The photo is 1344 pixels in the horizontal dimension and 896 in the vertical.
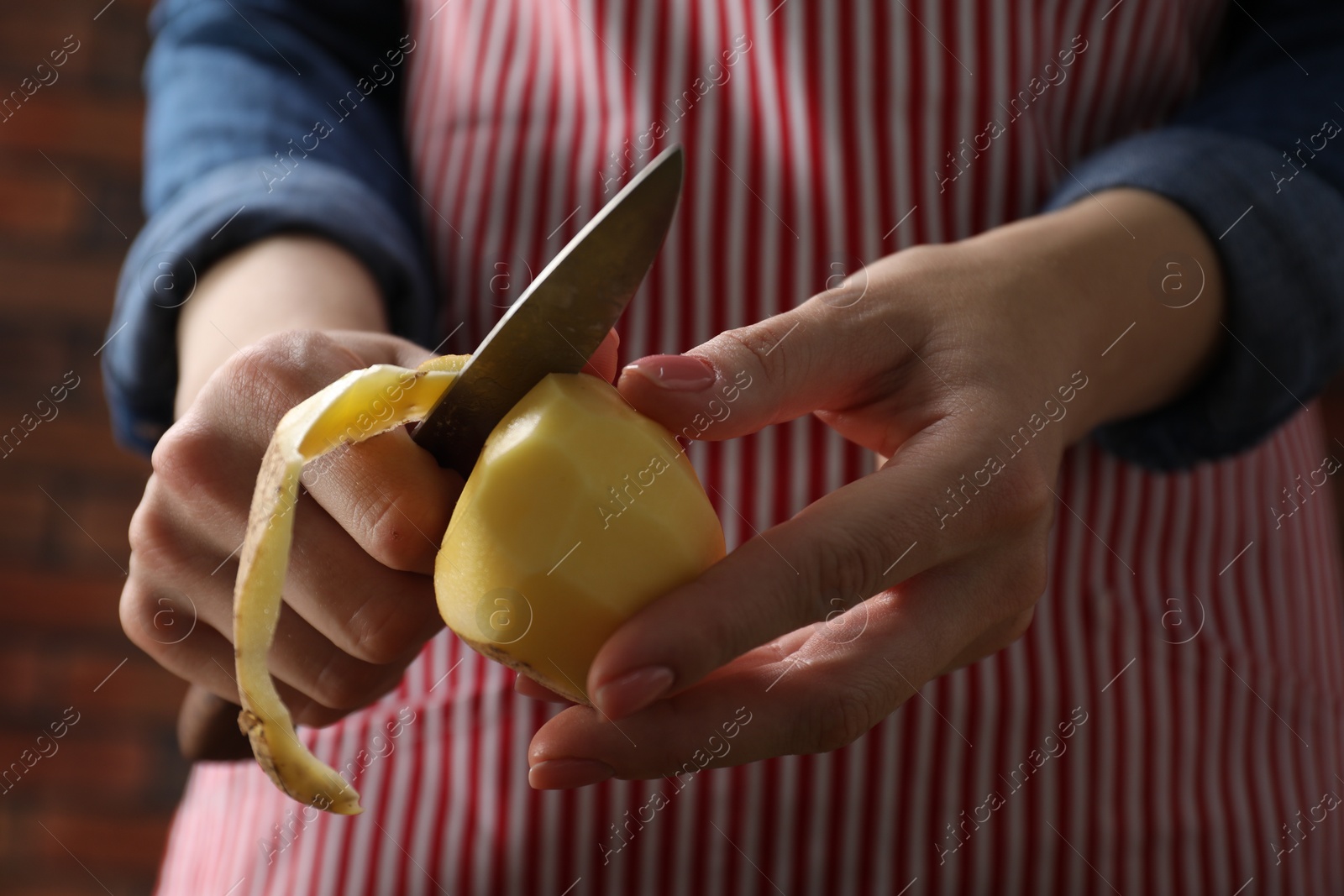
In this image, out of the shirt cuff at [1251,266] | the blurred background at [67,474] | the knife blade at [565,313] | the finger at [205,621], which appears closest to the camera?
the knife blade at [565,313]

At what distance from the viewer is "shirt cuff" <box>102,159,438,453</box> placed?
574 millimetres

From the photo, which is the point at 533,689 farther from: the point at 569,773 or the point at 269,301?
the point at 269,301

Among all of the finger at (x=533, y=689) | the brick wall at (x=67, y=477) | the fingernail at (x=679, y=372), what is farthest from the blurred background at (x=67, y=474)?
the fingernail at (x=679, y=372)

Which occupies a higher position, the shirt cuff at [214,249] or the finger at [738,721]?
the shirt cuff at [214,249]

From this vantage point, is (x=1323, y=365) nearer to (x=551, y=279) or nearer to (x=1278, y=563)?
(x=1278, y=563)

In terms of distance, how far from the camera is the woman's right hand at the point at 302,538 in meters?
0.40

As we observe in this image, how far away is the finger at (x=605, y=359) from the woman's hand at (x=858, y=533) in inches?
1.2

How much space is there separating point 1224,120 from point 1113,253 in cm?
21

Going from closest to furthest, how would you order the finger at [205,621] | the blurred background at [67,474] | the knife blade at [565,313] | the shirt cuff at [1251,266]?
the knife blade at [565,313], the finger at [205,621], the shirt cuff at [1251,266], the blurred background at [67,474]

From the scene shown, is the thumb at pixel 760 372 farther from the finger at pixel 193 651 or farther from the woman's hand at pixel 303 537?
the finger at pixel 193 651

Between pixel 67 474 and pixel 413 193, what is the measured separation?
0.75 metres

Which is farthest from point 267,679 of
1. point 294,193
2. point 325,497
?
point 294,193

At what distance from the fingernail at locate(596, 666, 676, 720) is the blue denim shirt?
14.1 inches

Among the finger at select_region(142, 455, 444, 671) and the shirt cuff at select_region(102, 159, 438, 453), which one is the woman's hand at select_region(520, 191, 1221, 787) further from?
the shirt cuff at select_region(102, 159, 438, 453)
